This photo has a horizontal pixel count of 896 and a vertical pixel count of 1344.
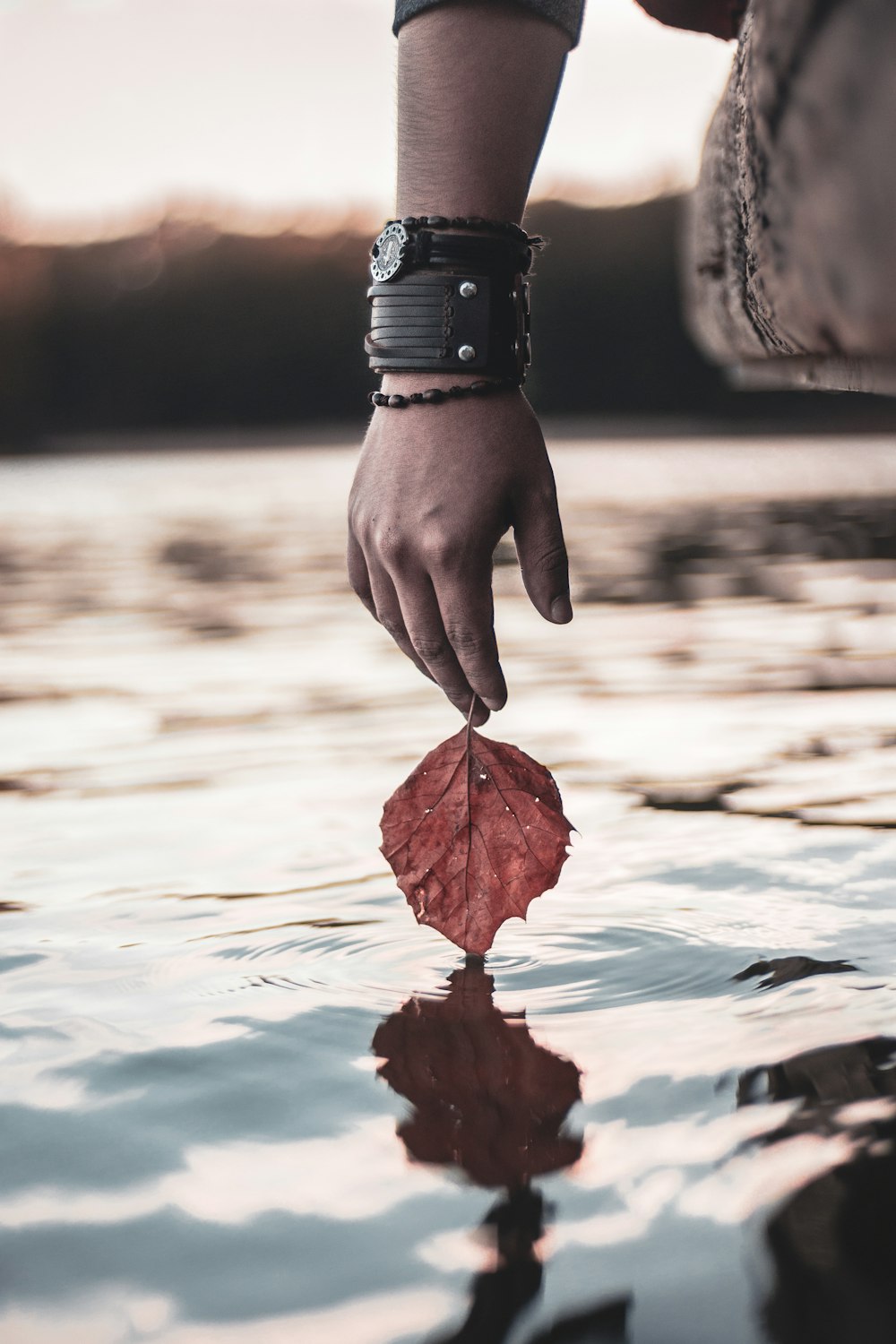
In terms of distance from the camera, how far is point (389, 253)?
4.47 ft

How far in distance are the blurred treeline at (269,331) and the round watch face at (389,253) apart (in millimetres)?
36343

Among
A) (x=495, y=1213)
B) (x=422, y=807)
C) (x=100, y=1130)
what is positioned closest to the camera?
(x=495, y=1213)

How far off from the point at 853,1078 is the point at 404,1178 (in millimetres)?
374

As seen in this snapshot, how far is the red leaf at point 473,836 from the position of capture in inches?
58.7

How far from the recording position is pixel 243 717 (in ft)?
10.4

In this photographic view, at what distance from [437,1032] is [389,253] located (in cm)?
68

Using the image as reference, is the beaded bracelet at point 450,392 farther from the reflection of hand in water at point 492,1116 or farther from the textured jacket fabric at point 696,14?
the reflection of hand in water at point 492,1116

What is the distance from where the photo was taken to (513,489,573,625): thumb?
129 cm

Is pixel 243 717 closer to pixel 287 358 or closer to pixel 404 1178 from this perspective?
pixel 404 1178

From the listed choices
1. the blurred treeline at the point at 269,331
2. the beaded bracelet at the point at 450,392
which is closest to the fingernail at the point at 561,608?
the beaded bracelet at the point at 450,392

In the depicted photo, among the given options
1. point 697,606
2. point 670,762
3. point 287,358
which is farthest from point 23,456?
point 670,762

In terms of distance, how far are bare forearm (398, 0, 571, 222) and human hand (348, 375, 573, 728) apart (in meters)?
0.17

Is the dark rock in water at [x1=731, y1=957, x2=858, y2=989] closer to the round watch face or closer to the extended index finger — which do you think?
the extended index finger

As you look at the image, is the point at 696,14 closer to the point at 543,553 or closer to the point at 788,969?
the point at 543,553
